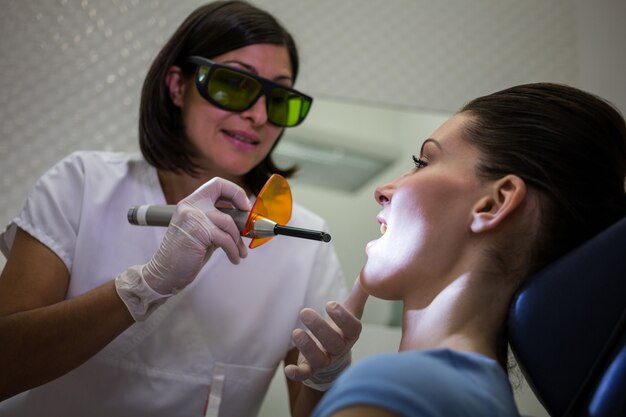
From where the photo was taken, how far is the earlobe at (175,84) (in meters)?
1.69

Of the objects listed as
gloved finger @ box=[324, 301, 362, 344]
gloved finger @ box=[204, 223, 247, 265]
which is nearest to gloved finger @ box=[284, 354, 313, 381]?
gloved finger @ box=[324, 301, 362, 344]

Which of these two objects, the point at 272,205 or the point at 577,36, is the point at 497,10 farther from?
the point at 272,205

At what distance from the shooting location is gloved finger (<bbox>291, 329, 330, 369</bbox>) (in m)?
1.29

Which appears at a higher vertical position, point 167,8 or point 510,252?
point 167,8

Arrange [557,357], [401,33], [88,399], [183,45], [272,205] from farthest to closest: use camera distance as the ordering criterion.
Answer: [401,33], [183,45], [88,399], [272,205], [557,357]

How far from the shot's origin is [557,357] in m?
0.93

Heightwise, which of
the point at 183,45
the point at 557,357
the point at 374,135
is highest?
the point at 183,45

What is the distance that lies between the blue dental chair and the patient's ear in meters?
0.14

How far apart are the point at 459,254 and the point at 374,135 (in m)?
1.47

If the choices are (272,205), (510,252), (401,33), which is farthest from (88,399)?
(401,33)

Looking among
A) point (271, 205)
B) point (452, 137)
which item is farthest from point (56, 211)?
point (452, 137)

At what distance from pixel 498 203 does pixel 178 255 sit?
66cm

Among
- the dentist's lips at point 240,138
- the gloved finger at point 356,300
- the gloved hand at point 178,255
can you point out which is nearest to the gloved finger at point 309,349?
the gloved finger at point 356,300

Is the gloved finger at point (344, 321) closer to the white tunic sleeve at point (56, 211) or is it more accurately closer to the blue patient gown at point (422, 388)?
the blue patient gown at point (422, 388)
